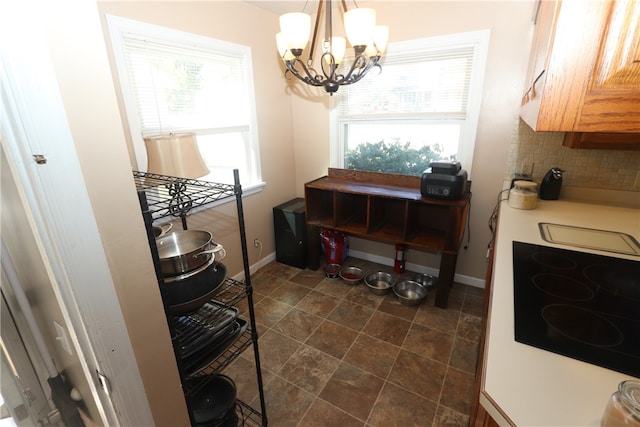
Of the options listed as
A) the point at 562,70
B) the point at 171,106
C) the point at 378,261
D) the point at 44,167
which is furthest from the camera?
the point at 378,261

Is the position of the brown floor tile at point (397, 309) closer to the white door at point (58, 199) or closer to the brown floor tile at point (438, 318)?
the brown floor tile at point (438, 318)

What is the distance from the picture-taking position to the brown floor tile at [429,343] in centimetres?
199

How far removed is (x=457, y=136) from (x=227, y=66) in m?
2.01

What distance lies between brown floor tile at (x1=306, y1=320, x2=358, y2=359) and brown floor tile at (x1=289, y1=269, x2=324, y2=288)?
0.59 meters

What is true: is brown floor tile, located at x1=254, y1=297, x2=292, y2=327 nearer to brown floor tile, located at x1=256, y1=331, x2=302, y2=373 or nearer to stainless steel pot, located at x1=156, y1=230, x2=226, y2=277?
brown floor tile, located at x1=256, y1=331, x2=302, y2=373

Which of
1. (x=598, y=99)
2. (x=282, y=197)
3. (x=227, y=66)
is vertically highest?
(x=227, y=66)

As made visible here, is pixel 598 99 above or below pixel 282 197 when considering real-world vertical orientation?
above

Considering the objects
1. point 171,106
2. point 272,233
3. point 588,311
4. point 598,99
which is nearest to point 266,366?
point 272,233

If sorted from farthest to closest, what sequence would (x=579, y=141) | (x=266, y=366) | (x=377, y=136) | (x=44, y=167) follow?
(x=377, y=136) → (x=266, y=366) → (x=579, y=141) → (x=44, y=167)

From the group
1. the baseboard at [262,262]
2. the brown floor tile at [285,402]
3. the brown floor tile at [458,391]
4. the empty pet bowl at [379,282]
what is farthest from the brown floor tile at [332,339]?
the baseboard at [262,262]

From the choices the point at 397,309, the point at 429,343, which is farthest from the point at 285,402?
the point at 397,309

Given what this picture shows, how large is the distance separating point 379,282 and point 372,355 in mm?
873

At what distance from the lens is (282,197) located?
3.23 metres

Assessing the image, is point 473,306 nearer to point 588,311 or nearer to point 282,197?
point 588,311
